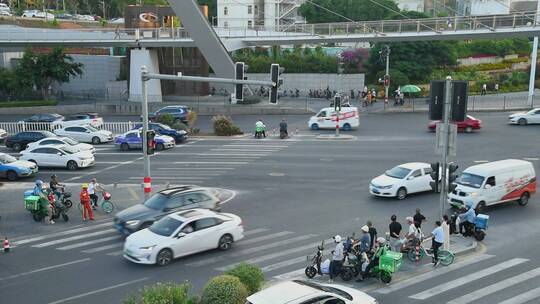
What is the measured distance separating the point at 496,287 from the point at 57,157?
24.6m

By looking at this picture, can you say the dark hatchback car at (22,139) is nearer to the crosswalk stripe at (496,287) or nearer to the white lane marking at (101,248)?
the white lane marking at (101,248)

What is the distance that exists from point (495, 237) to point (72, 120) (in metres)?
34.4

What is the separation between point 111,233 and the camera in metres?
22.0

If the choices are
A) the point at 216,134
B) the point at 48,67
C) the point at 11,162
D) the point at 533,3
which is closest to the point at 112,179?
the point at 11,162

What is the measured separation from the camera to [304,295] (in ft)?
40.1

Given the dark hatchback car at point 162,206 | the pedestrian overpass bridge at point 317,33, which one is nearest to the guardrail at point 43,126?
the pedestrian overpass bridge at point 317,33

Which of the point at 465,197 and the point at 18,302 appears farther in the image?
the point at 465,197

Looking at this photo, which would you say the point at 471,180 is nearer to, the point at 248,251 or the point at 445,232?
the point at 445,232

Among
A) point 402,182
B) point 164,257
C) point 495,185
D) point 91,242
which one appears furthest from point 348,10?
point 164,257

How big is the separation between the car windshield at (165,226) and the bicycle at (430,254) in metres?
7.17

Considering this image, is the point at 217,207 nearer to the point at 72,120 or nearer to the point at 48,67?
the point at 72,120

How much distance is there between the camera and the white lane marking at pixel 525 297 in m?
15.2

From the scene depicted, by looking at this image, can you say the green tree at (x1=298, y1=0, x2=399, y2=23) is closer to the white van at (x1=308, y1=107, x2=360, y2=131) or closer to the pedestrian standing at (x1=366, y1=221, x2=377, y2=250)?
the white van at (x1=308, y1=107, x2=360, y2=131)

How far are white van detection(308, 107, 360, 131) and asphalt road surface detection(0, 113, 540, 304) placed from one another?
11.9ft
